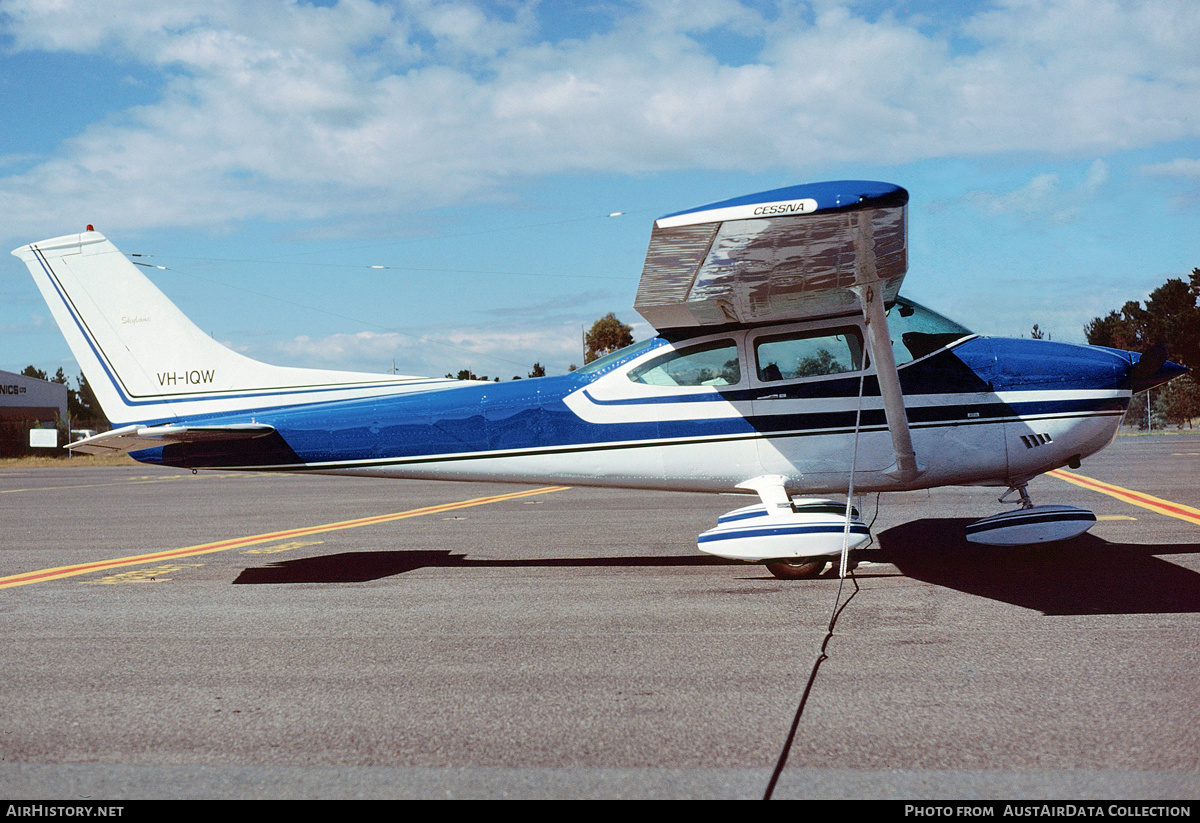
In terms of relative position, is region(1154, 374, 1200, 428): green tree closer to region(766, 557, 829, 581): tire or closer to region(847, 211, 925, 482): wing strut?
region(847, 211, 925, 482): wing strut

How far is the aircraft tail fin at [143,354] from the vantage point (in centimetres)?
774

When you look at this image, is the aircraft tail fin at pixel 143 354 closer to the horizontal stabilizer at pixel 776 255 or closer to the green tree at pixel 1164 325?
the horizontal stabilizer at pixel 776 255

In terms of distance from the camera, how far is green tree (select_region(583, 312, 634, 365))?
60062 millimetres

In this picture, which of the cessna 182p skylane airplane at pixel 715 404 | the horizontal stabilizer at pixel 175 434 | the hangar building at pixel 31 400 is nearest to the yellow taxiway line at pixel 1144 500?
the cessna 182p skylane airplane at pixel 715 404

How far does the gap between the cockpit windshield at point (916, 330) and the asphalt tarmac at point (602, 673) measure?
172 centimetres

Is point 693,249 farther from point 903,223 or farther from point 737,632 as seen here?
point 737,632

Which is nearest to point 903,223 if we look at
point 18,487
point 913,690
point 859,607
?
point 859,607

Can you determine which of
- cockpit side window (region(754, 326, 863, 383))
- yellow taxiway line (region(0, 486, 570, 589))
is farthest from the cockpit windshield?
yellow taxiway line (region(0, 486, 570, 589))

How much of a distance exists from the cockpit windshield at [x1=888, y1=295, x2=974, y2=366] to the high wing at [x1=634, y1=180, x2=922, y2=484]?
19 cm

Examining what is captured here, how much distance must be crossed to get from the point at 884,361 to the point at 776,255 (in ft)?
4.19

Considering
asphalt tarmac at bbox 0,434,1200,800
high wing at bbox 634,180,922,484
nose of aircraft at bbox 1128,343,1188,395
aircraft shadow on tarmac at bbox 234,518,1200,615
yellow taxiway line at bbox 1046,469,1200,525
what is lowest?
yellow taxiway line at bbox 1046,469,1200,525

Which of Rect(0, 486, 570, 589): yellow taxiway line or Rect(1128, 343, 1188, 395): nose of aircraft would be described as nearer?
Rect(1128, 343, 1188, 395): nose of aircraft

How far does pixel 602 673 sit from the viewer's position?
415cm
